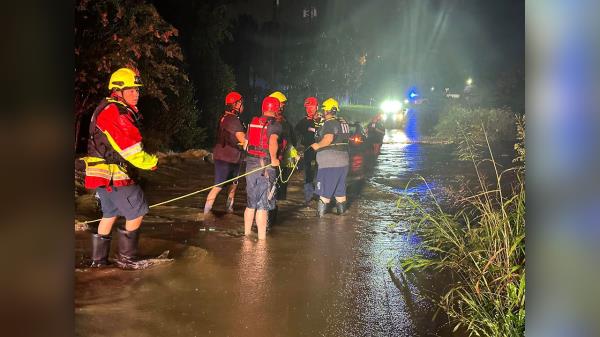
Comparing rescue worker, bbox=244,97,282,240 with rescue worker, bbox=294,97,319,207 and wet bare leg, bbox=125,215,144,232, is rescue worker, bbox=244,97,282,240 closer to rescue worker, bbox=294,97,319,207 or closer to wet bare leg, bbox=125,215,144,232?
wet bare leg, bbox=125,215,144,232

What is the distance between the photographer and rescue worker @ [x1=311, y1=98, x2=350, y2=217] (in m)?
9.21

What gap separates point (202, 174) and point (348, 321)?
10632mm

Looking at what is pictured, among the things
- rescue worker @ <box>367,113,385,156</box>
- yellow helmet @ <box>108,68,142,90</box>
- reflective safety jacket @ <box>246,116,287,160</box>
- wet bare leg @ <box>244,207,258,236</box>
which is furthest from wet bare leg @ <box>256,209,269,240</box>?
rescue worker @ <box>367,113,385,156</box>

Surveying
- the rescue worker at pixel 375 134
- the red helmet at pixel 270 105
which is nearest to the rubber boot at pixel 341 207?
the red helmet at pixel 270 105

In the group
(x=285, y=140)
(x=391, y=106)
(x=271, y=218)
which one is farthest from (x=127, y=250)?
(x=391, y=106)

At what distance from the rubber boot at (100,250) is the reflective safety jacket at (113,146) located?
0.67 meters

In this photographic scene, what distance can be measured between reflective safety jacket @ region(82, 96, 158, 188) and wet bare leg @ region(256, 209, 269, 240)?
2.07 metres

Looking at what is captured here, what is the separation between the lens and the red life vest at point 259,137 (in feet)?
24.8

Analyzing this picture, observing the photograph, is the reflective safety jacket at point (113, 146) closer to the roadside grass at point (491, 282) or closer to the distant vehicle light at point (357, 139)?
the roadside grass at point (491, 282)

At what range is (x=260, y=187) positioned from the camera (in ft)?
24.9

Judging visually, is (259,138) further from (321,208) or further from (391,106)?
(391,106)

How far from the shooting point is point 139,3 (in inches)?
471
